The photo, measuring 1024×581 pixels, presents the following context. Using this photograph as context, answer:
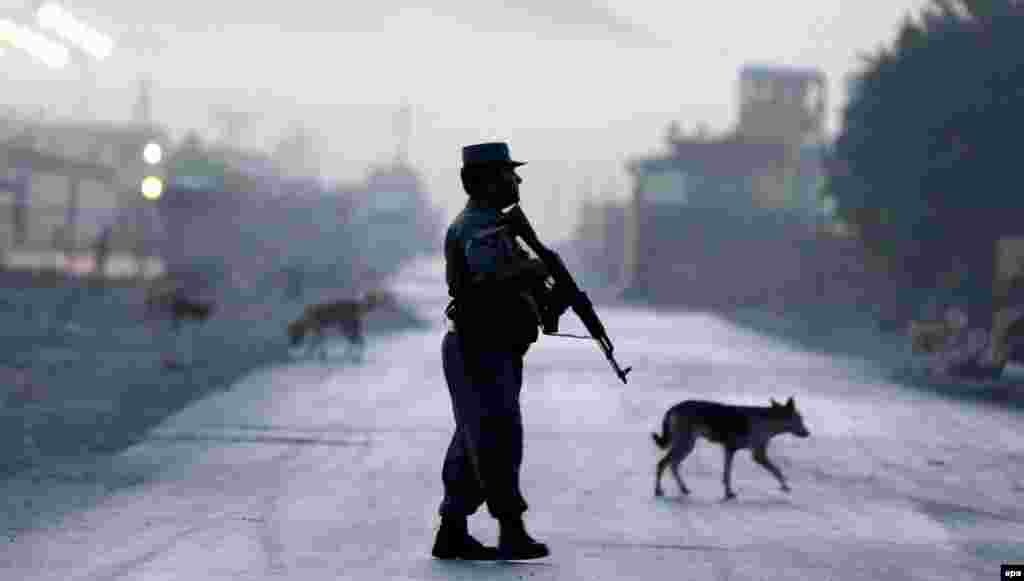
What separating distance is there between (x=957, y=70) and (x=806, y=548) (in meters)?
35.9

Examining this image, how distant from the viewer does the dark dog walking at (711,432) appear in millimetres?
A: 11492

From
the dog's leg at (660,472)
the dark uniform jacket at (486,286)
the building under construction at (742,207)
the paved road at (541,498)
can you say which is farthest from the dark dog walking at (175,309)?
the building under construction at (742,207)

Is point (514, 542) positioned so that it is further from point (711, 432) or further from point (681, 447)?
point (711, 432)

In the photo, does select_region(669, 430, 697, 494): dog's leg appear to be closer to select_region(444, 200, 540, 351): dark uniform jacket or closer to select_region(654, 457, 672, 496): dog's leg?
select_region(654, 457, 672, 496): dog's leg

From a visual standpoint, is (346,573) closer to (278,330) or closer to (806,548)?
(806,548)

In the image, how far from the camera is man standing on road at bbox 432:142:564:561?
8.20 meters

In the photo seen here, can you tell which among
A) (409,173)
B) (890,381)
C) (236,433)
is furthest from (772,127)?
(409,173)

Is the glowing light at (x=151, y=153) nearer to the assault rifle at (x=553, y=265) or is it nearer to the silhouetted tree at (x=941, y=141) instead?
the assault rifle at (x=553, y=265)

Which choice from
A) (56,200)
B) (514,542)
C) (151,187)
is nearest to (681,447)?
(514,542)

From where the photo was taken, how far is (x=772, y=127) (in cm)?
8481

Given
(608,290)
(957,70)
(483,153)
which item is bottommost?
(608,290)

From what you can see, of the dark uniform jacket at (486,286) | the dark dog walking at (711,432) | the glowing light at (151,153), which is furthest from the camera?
the glowing light at (151,153)

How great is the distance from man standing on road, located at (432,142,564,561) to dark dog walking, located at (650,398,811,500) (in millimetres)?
3230

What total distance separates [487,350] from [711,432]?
12.4ft
